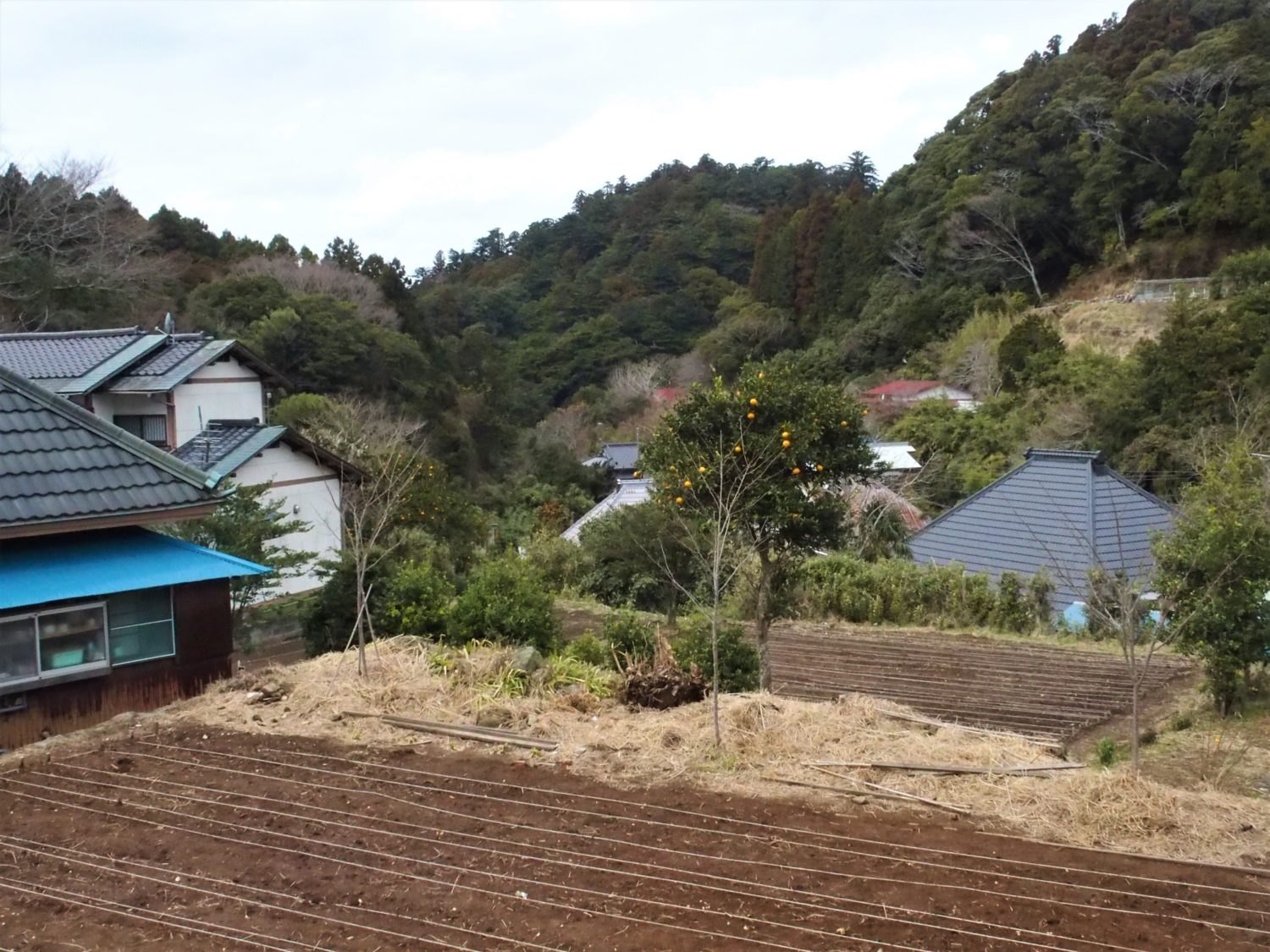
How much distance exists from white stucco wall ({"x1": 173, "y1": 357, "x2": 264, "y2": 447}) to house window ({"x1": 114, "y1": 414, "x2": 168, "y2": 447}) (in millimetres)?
288

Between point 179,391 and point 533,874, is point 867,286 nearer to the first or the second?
point 179,391

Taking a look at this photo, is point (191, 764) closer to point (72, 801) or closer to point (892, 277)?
point (72, 801)

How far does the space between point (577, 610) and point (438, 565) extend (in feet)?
6.53

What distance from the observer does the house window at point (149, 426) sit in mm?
18062

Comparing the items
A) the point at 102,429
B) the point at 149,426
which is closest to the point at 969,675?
the point at 102,429

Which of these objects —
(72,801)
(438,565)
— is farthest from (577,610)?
(72,801)

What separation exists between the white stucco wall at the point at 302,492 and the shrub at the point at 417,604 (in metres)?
6.12

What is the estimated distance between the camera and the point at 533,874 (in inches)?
166

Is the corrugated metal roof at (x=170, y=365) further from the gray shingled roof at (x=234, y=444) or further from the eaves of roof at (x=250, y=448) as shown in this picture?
the eaves of roof at (x=250, y=448)

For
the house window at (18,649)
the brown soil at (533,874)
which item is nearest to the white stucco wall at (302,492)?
the house window at (18,649)

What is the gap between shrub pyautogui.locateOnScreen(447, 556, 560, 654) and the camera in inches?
327

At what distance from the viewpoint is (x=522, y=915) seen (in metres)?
3.86

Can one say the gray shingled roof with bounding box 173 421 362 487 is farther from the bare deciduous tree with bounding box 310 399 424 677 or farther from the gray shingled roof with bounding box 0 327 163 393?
the gray shingled roof with bounding box 0 327 163 393

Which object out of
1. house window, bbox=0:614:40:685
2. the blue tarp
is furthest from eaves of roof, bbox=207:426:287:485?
house window, bbox=0:614:40:685
